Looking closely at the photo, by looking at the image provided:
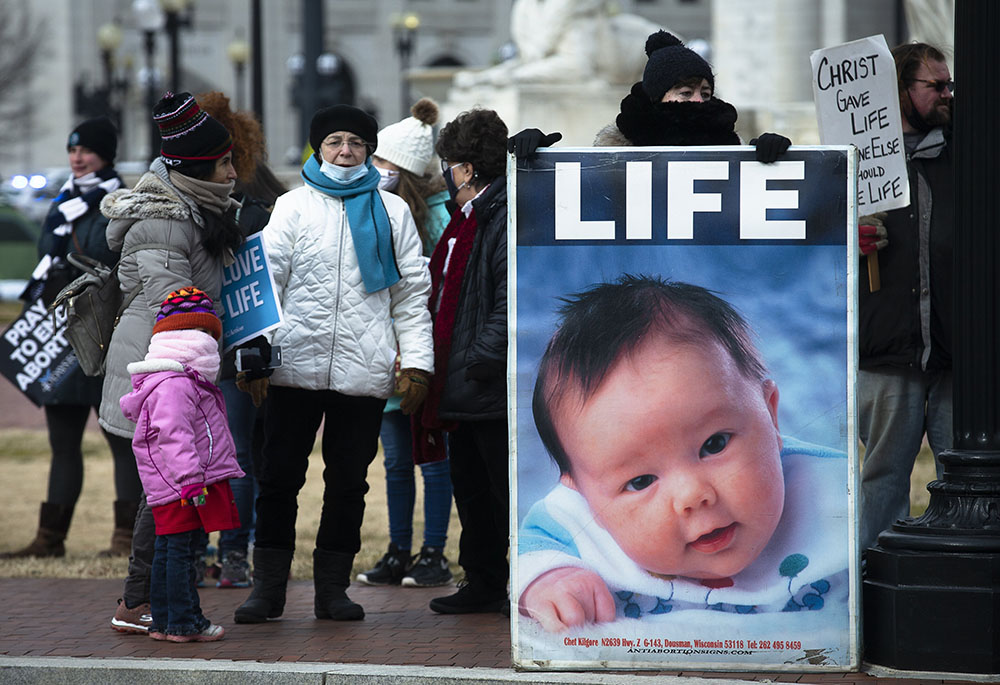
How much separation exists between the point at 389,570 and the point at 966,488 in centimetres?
287

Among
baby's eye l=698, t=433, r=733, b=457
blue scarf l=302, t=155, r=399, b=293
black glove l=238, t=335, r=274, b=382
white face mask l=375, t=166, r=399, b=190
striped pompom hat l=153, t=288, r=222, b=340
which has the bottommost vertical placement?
baby's eye l=698, t=433, r=733, b=457

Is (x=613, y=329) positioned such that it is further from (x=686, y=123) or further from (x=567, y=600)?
(x=567, y=600)

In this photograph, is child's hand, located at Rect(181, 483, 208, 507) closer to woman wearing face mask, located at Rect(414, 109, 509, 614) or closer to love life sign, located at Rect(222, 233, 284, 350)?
love life sign, located at Rect(222, 233, 284, 350)

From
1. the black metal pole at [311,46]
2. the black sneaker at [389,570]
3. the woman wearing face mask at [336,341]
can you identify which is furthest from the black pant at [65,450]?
the black metal pole at [311,46]

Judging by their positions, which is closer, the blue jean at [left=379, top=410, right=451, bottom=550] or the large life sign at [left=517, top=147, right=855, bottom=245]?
the large life sign at [left=517, top=147, right=855, bottom=245]

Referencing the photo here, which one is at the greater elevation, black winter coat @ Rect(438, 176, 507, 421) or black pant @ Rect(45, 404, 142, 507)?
black winter coat @ Rect(438, 176, 507, 421)

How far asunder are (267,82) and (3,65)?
50.0 feet

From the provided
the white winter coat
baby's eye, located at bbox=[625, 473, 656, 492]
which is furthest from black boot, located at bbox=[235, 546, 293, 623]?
baby's eye, located at bbox=[625, 473, 656, 492]

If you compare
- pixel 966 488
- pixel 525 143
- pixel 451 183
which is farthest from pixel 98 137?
pixel 966 488

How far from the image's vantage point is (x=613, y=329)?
499cm

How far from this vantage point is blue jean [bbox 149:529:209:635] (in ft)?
18.3

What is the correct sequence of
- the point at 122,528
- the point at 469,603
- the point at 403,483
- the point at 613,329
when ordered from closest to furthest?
the point at 613,329
the point at 469,603
the point at 403,483
the point at 122,528

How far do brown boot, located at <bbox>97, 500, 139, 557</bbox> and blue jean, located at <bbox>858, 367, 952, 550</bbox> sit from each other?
3.65 m

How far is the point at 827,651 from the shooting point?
489 centimetres
